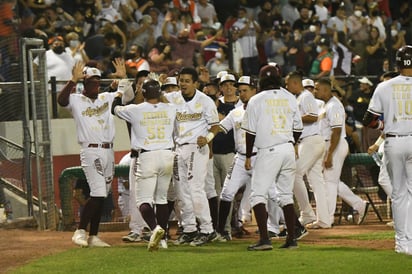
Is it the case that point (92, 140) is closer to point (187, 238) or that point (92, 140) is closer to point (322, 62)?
point (187, 238)

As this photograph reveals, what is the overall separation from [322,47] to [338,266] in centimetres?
1232

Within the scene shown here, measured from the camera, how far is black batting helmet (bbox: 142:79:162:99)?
13305 mm

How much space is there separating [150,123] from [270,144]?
1594 millimetres

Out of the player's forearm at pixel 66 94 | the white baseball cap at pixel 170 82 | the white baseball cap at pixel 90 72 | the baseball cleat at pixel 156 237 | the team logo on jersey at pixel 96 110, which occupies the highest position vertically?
the white baseball cap at pixel 90 72

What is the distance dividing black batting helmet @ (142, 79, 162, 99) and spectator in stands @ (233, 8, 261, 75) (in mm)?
8763

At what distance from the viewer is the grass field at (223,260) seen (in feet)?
36.5

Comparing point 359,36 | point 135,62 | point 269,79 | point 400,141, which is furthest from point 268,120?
point 359,36

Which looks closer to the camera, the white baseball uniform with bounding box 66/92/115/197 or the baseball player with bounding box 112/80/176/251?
the baseball player with bounding box 112/80/176/251

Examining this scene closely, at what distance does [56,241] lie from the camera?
1491 cm

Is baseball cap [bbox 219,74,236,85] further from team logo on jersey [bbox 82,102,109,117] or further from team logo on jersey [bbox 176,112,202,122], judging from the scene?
team logo on jersey [bbox 82,102,109,117]

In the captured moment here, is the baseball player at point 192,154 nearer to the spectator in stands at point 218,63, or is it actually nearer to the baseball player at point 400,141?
the baseball player at point 400,141

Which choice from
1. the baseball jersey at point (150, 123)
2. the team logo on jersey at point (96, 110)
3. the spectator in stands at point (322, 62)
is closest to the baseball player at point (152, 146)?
the baseball jersey at point (150, 123)

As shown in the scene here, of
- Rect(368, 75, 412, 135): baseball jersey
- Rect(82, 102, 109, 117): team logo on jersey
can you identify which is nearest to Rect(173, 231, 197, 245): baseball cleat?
Rect(82, 102, 109, 117): team logo on jersey

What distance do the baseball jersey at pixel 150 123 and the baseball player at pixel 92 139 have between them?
2.39 ft
